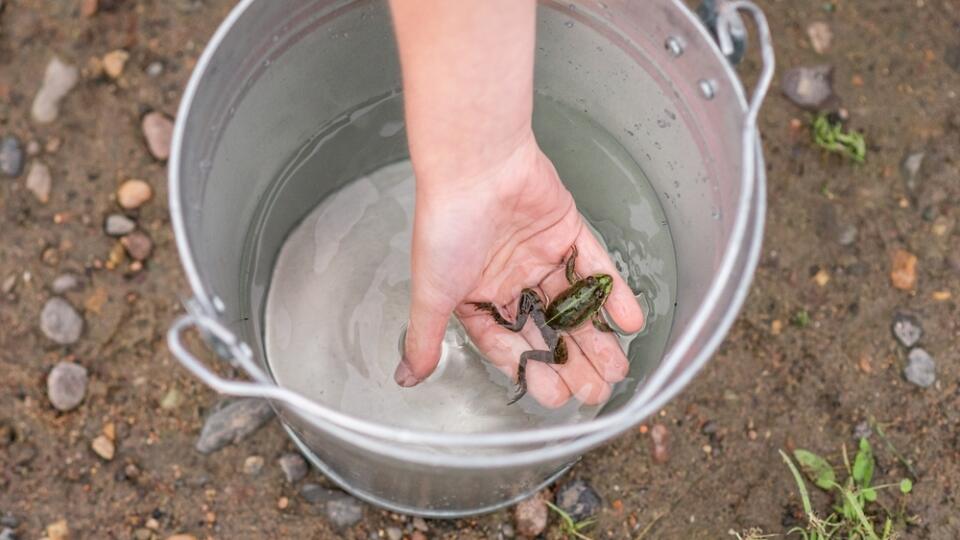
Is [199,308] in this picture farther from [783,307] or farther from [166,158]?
[783,307]

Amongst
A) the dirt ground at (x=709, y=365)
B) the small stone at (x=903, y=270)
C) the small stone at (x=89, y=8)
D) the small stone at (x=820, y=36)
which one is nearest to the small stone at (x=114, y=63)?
the dirt ground at (x=709, y=365)

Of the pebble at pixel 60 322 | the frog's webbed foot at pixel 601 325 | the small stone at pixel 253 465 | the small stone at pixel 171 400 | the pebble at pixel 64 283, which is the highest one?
the pebble at pixel 64 283

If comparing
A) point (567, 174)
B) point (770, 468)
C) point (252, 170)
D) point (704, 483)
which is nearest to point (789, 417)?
point (770, 468)

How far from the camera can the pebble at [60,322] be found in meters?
3.08

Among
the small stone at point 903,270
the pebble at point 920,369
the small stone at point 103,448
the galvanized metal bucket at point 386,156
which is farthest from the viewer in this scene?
the small stone at point 903,270

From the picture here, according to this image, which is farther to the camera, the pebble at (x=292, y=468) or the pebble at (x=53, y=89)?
the pebble at (x=53, y=89)

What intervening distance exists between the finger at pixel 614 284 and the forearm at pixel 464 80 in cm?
63

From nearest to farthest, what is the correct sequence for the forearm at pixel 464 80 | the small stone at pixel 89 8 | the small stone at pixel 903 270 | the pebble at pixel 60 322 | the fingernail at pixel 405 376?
the forearm at pixel 464 80
the fingernail at pixel 405 376
the pebble at pixel 60 322
the small stone at pixel 903 270
the small stone at pixel 89 8

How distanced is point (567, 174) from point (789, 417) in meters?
1.16

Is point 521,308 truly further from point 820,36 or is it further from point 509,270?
point 820,36

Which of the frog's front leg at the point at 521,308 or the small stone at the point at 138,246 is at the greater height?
the small stone at the point at 138,246

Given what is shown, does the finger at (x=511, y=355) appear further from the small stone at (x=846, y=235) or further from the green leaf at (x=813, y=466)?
the small stone at (x=846, y=235)

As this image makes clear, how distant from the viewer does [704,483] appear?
3.06m

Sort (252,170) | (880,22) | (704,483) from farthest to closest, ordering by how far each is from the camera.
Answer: (880,22) → (704,483) → (252,170)
